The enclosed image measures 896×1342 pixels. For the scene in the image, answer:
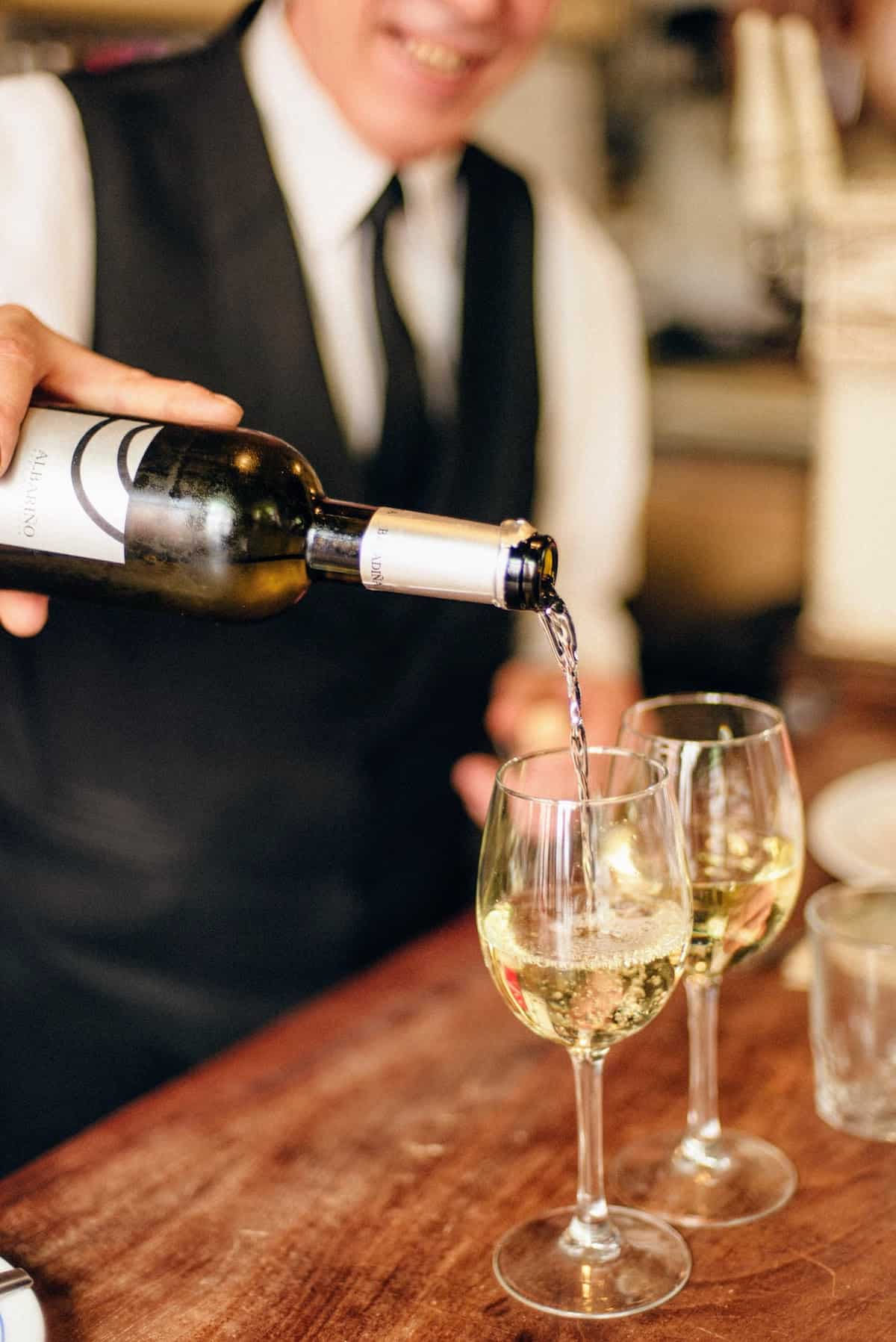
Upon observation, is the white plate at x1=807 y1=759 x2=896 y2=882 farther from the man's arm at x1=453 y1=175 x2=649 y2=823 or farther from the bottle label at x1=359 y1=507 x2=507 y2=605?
the bottle label at x1=359 y1=507 x2=507 y2=605

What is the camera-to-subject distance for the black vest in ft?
4.73

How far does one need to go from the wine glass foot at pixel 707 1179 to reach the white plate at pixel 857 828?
1.30ft

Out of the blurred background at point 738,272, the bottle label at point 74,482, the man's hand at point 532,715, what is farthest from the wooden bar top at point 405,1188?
the blurred background at point 738,272

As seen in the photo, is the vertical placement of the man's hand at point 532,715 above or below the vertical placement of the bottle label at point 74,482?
below

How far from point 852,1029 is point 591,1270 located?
0.93ft

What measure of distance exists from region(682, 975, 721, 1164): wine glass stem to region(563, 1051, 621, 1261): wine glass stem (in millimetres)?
118

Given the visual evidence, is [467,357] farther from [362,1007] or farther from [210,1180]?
[210,1180]

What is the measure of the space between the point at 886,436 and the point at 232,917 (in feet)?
4.93

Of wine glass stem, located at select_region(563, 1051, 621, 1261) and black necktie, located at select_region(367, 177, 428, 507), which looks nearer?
wine glass stem, located at select_region(563, 1051, 621, 1261)

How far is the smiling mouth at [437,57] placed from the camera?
145cm

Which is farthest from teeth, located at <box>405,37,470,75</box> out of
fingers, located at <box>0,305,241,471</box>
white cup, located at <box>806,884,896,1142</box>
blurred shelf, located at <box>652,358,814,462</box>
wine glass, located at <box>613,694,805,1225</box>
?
blurred shelf, located at <box>652,358,814,462</box>

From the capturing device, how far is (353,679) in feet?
5.15

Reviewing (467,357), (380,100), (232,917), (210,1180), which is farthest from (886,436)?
(210,1180)

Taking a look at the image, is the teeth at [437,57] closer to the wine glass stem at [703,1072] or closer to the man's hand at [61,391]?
the man's hand at [61,391]
